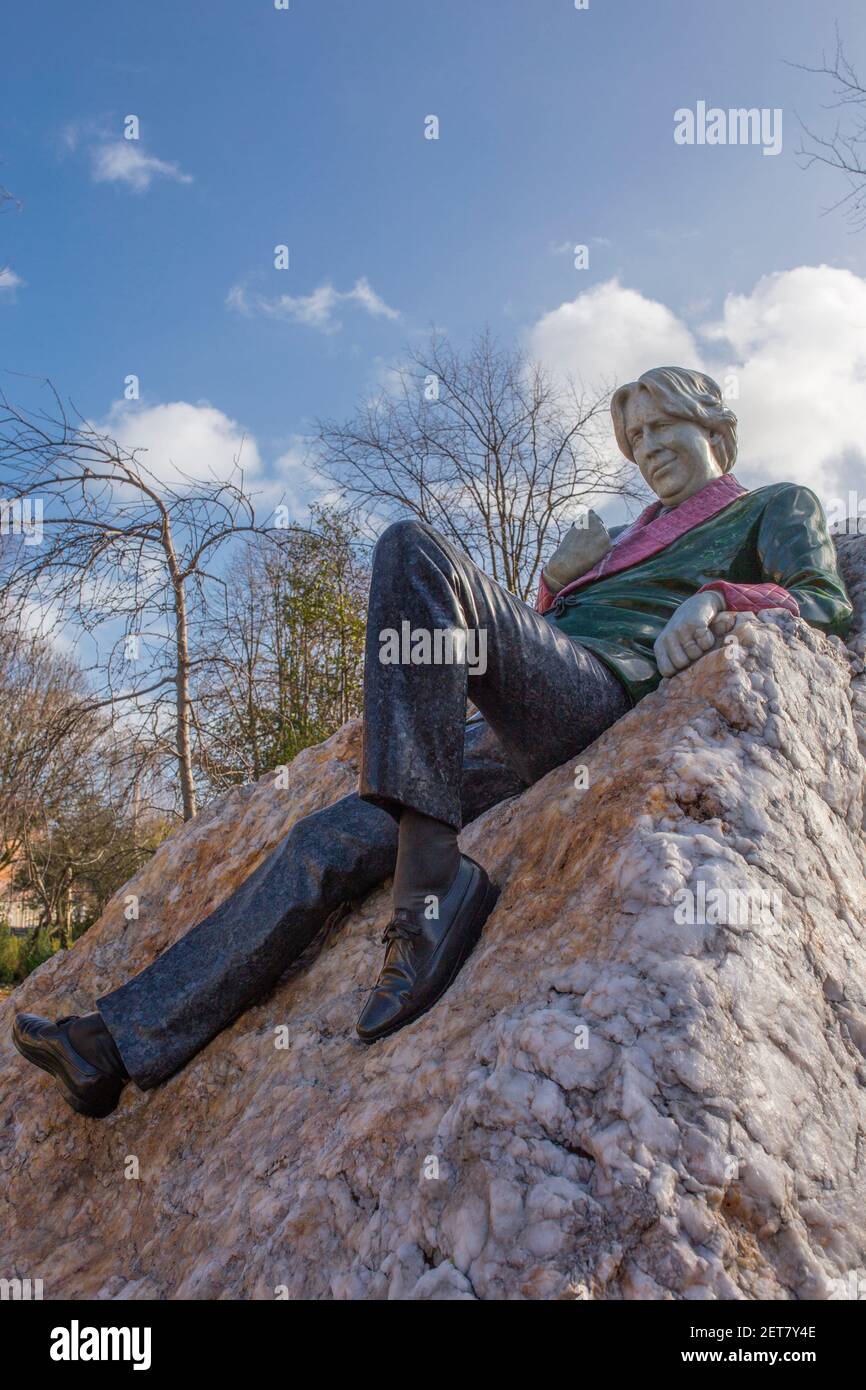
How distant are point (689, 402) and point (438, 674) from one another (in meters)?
1.65

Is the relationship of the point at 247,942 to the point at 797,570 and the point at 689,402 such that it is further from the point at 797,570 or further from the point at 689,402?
the point at 689,402

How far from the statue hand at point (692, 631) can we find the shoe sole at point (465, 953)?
69 cm

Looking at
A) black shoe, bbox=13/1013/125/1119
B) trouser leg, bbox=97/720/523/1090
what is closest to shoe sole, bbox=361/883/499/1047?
trouser leg, bbox=97/720/523/1090

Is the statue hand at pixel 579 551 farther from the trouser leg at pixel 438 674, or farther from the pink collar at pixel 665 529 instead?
the trouser leg at pixel 438 674

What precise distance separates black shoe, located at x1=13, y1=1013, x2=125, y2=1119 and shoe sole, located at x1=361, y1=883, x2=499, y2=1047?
30.6 inches

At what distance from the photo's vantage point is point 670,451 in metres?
3.11

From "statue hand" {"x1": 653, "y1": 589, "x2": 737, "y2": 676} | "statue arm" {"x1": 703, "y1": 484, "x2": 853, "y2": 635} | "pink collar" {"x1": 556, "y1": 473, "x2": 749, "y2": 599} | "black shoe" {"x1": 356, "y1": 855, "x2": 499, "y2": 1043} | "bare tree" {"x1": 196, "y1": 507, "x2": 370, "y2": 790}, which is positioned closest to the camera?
"black shoe" {"x1": 356, "y1": 855, "x2": 499, "y2": 1043}

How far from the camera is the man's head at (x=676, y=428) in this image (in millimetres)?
3092

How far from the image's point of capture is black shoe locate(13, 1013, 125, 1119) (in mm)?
2311

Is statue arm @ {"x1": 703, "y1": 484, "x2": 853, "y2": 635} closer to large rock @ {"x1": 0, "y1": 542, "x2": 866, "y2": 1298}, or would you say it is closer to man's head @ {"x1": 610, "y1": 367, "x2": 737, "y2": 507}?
large rock @ {"x1": 0, "y1": 542, "x2": 866, "y2": 1298}

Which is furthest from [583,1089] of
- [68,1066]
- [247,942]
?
[68,1066]

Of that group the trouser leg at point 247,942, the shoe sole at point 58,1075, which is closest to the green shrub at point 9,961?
the shoe sole at point 58,1075

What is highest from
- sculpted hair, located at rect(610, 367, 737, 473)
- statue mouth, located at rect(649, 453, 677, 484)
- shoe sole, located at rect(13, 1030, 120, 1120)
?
sculpted hair, located at rect(610, 367, 737, 473)
